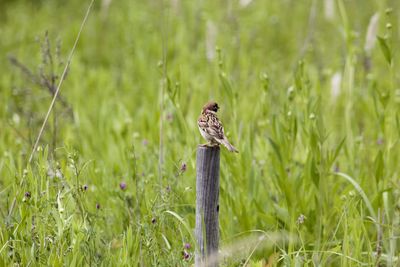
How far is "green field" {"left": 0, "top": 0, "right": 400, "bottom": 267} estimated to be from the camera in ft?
7.93

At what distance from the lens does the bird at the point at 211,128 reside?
2115mm

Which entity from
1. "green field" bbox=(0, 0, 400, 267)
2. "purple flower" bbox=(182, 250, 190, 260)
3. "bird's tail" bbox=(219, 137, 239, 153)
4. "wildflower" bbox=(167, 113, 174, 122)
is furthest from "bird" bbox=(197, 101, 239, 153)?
"wildflower" bbox=(167, 113, 174, 122)

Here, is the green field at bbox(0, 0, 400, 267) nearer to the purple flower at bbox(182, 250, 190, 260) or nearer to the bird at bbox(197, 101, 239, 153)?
the purple flower at bbox(182, 250, 190, 260)

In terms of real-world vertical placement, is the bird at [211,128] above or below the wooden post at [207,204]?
above

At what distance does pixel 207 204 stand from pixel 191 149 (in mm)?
940

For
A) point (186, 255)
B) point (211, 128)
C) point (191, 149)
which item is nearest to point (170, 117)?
point (191, 149)

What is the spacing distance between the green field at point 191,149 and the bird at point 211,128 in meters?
0.27

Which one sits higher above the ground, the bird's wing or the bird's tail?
the bird's wing

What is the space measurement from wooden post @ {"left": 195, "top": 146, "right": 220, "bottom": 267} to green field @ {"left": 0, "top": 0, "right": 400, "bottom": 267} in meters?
0.09

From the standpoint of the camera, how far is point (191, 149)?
10.1ft

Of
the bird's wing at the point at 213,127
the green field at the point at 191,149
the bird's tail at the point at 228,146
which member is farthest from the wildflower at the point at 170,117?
the bird's tail at the point at 228,146

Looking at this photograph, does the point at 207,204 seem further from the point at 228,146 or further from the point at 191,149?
the point at 191,149

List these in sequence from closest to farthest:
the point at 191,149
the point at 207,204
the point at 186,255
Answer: the point at 207,204 < the point at 186,255 < the point at 191,149

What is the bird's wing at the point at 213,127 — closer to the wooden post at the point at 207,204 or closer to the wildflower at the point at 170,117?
the wooden post at the point at 207,204
